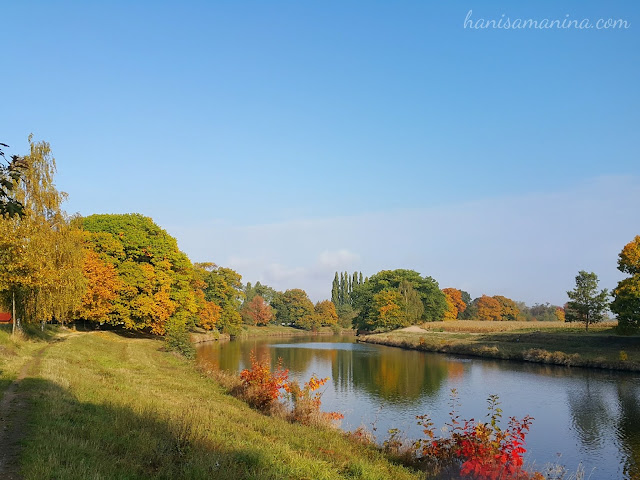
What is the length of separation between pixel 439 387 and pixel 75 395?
2764 centimetres

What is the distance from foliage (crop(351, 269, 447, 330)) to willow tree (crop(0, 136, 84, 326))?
72.1m

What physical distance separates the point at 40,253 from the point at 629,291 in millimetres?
50801

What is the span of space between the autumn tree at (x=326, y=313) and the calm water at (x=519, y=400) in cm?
8919

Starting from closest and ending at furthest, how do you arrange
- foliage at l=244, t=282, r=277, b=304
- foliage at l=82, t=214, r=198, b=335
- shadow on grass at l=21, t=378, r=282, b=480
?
shadow on grass at l=21, t=378, r=282, b=480 < foliage at l=82, t=214, r=198, b=335 < foliage at l=244, t=282, r=277, b=304

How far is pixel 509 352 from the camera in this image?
53594 millimetres

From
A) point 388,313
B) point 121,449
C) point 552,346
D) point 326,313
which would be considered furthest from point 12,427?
point 326,313

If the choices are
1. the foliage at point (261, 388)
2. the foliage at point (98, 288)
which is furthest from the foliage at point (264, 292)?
the foliage at point (261, 388)

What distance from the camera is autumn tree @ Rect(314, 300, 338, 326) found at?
14075cm

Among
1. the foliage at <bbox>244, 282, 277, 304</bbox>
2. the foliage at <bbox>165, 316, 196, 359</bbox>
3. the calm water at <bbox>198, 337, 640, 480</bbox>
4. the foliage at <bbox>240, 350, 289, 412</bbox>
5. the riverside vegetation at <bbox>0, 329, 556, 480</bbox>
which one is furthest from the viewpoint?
the foliage at <bbox>244, 282, 277, 304</bbox>

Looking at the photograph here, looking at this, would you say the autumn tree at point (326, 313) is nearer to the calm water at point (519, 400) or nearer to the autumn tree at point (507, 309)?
the autumn tree at point (507, 309)

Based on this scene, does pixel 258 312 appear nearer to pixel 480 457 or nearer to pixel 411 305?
pixel 411 305

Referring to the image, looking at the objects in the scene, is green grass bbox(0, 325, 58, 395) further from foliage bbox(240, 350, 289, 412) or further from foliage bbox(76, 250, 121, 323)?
foliage bbox(240, 350, 289, 412)

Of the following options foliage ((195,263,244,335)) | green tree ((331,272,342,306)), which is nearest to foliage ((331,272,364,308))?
green tree ((331,272,342,306))

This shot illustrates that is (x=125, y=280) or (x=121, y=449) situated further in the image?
(x=125, y=280)
